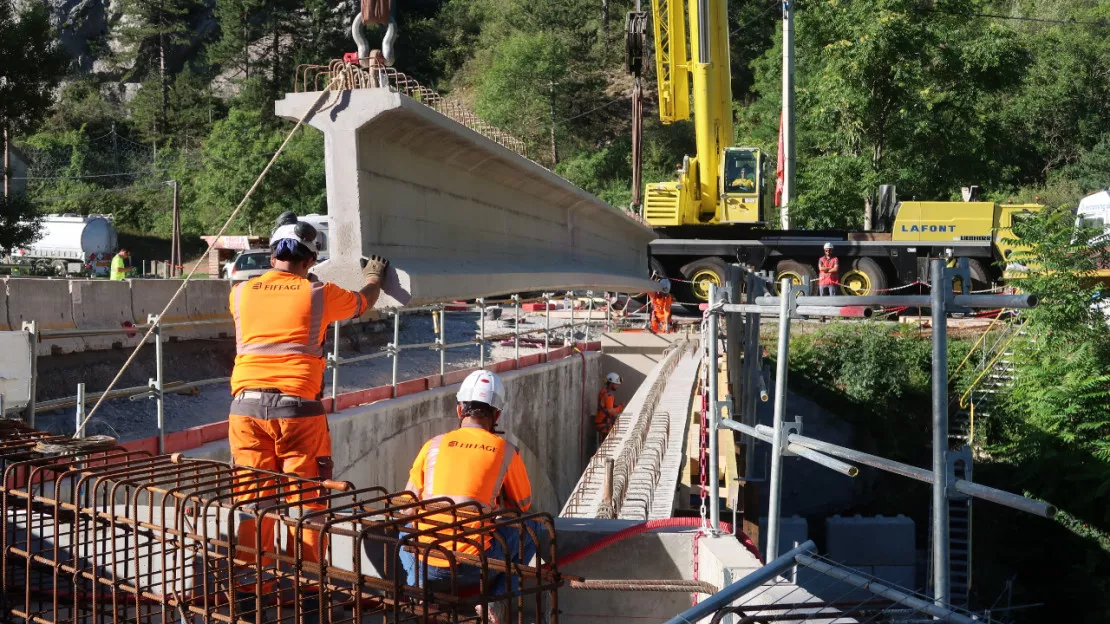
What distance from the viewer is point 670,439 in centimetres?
1018

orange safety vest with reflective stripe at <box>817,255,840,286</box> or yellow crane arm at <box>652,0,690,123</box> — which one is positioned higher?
yellow crane arm at <box>652,0,690,123</box>

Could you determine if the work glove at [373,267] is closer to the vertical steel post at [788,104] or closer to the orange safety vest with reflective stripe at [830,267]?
the orange safety vest with reflective stripe at [830,267]

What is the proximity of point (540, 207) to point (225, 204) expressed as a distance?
38.9m

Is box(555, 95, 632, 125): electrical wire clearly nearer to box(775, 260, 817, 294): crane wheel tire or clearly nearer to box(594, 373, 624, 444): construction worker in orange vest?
box(775, 260, 817, 294): crane wheel tire

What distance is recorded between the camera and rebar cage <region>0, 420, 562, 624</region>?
135 inches

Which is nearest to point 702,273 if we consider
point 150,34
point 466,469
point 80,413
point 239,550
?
point 80,413

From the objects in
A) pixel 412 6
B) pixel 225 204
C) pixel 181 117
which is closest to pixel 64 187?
pixel 181 117

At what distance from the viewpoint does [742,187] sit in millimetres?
23844

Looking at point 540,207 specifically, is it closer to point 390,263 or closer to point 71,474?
point 390,263

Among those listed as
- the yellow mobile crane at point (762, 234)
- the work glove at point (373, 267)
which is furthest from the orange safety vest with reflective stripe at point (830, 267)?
the work glove at point (373, 267)

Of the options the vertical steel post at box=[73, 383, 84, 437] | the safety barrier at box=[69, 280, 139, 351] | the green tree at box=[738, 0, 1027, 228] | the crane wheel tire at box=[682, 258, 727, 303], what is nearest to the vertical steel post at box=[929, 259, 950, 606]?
the vertical steel post at box=[73, 383, 84, 437]

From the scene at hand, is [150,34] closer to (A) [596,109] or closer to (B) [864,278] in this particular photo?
(A) [596,109]

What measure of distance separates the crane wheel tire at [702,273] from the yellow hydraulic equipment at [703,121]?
1113mm

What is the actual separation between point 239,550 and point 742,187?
69.7ft
